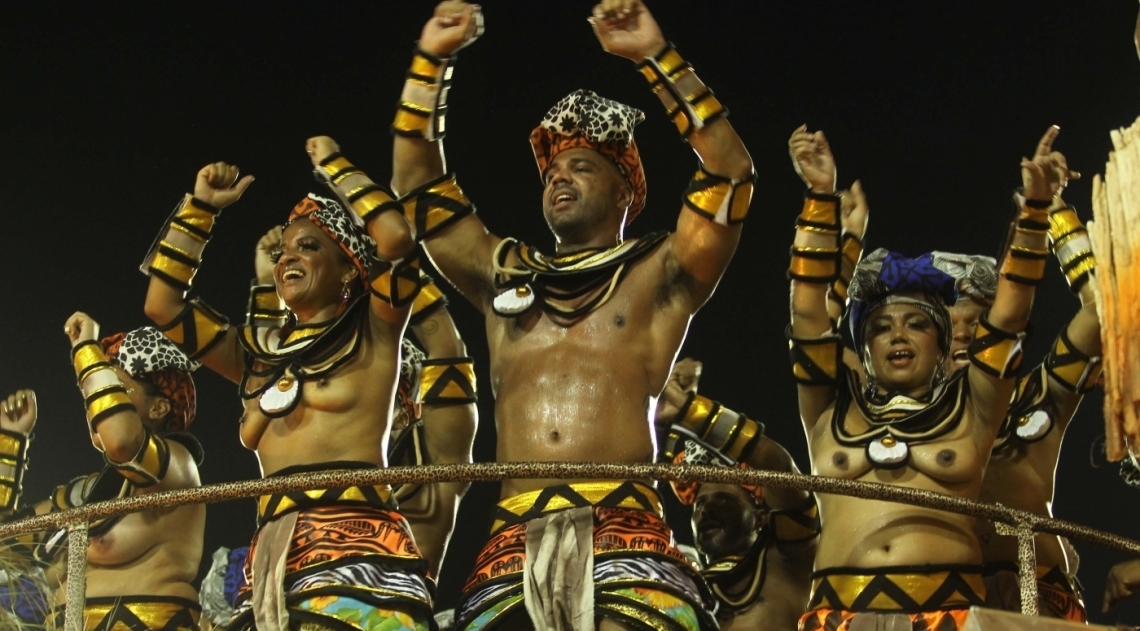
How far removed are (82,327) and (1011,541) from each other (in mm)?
2726

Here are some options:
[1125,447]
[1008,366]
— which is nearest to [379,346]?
[1008,366]

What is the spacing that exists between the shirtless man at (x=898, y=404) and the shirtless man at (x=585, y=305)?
1.78 feet

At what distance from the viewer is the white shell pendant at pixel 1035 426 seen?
452 centimetres

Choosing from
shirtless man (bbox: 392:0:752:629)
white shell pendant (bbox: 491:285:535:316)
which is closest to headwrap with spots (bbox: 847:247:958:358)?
shirtless man (bbox: 392:0:752:629)

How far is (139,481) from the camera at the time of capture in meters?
4.65

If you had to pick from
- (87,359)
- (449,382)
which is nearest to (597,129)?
(449,382)

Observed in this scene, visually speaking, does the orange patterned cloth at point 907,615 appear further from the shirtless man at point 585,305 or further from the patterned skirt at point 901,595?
the shirtless man at point 585,305

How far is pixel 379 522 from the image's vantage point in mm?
3625

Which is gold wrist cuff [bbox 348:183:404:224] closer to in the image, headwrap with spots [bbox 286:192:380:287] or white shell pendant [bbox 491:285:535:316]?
headwrap with spots [bbox 286:192:380:287]

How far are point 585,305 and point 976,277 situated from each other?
166 cm

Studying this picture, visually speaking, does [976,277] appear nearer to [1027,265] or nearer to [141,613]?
[1027,265]

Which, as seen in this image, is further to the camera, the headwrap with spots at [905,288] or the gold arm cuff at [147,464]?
the gold arm cuff at [147,464]

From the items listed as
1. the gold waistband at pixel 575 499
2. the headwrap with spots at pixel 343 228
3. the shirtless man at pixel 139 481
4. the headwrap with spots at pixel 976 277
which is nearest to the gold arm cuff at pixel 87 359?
the shirtless man at pixel 139 481

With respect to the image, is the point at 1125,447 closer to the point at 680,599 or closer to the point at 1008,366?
the point at 680,599
